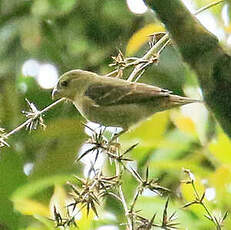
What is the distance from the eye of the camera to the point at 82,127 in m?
1.66

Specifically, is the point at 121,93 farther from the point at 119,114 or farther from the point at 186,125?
the point at 186,125

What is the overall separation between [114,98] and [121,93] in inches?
1.6

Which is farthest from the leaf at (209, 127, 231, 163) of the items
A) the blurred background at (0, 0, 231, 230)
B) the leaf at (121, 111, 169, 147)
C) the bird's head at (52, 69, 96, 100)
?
the bird's head at (52, 69, 96, 100)

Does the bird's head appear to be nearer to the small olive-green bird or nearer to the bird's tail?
the small olive-green bird

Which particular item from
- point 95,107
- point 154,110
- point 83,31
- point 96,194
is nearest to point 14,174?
point 95,107

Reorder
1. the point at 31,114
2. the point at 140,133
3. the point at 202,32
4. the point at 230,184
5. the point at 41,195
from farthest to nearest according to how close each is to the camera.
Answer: the point at 41,195 → the point at 140,133 → the point at 230,184 → the point at 31,114 → the point at 202,32

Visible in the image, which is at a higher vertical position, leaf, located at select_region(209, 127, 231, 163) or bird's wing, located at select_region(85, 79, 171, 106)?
bird's wing, located at select_region(85, 79, 171, 106)

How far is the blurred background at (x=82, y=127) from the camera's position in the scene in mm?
1361

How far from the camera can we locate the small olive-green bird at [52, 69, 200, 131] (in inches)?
57.1

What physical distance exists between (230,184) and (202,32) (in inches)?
24.4

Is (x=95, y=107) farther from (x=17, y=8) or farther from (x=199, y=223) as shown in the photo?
(x=17, y=8)

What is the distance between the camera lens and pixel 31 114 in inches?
47.7

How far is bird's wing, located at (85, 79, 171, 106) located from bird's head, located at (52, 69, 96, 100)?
45mm

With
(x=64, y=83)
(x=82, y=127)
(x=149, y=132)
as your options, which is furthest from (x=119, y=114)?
(x=64, y=83)
